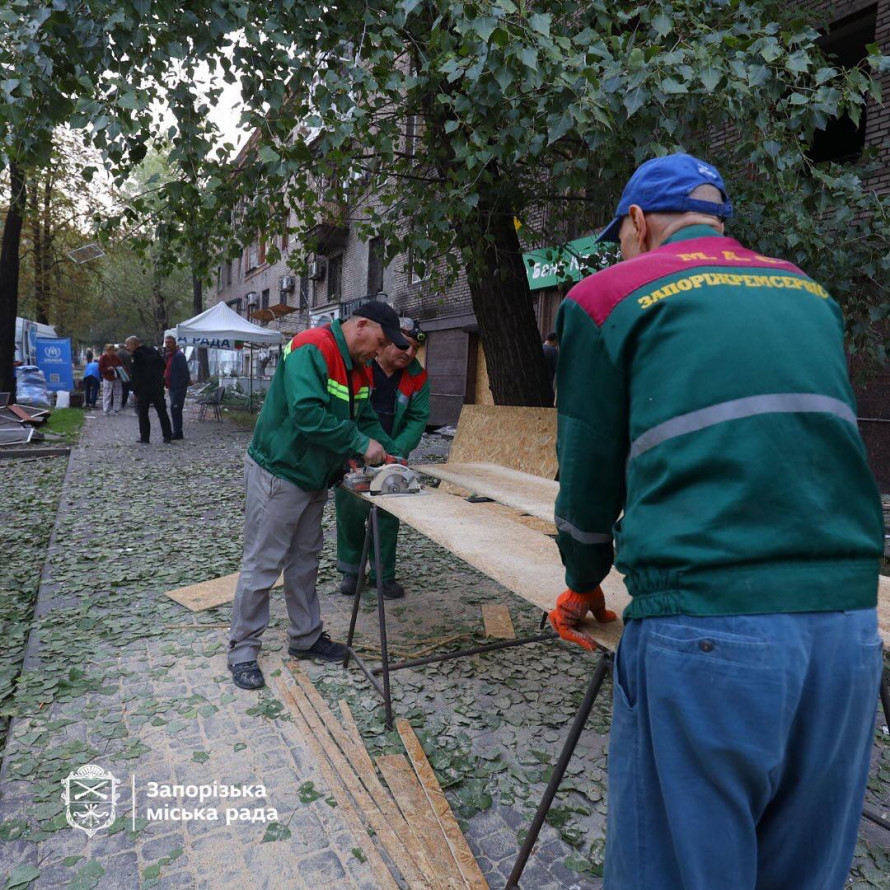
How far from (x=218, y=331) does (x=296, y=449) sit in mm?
13746

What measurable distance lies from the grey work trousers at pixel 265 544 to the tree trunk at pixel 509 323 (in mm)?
3106

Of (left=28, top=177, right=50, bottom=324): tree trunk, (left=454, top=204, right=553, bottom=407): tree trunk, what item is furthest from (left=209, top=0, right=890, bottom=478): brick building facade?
(left=28, top=177, right=50, bottom=324): tree trunk

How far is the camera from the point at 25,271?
26578mm

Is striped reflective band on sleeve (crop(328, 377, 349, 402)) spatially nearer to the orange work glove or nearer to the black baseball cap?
the black baseball cap

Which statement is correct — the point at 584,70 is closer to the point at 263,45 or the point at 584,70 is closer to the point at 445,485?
the point at 263,45

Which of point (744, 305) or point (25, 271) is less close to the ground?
point (25, 271)

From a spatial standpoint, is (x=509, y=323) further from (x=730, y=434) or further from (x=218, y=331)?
(x=218, y=331)

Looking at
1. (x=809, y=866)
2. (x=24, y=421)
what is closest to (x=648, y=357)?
(x=809, y=866)

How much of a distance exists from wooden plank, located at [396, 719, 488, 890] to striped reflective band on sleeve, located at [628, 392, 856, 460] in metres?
1.83

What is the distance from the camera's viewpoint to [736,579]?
128 centimetres

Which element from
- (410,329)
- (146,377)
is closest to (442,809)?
(410,329)

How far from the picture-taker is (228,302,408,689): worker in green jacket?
3.54m

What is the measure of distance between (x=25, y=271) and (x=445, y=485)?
27510 millimetres

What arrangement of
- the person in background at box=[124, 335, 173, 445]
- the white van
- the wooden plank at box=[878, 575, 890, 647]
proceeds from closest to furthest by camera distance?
the wooden plank at box=[878, 575, 890, 647] → the person in background at box=[124, 335, 173, 445] → the white van
